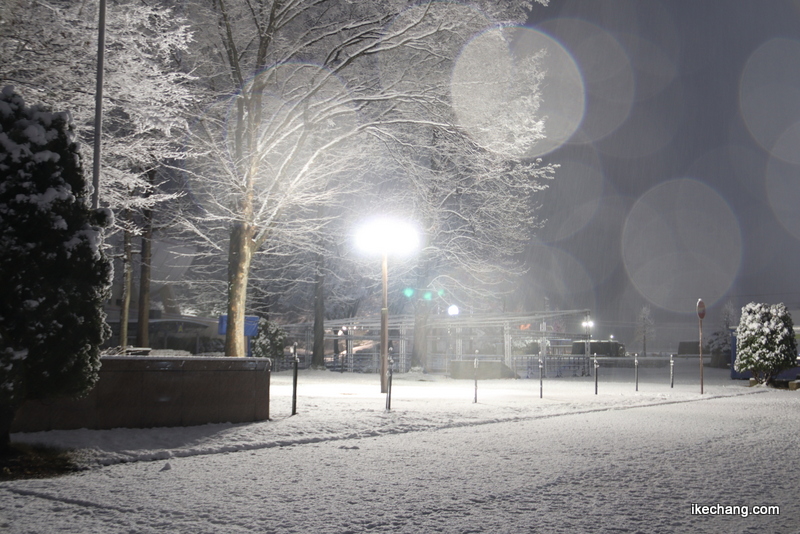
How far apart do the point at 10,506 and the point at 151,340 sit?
1405 inches

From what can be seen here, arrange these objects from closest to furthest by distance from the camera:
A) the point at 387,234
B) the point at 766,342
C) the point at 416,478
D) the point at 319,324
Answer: the point at 416,478
the point at 387,234
the point at 766,342
the point at 319,324

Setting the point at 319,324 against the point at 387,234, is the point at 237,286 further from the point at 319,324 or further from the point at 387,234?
the point at 319,324

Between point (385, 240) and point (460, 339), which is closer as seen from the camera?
point (385, 240)

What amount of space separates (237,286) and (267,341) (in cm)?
1593

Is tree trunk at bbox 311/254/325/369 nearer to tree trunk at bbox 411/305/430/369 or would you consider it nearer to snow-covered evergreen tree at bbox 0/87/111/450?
tree trunk at bbox 411/305/430/369

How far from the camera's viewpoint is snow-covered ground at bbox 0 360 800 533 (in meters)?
4.77

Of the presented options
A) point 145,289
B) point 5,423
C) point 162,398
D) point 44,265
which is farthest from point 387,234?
point 145,289

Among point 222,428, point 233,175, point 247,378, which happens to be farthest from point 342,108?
point 222,428

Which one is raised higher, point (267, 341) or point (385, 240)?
point (385, 240)

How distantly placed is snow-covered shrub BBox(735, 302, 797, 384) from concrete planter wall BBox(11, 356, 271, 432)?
21.0 m

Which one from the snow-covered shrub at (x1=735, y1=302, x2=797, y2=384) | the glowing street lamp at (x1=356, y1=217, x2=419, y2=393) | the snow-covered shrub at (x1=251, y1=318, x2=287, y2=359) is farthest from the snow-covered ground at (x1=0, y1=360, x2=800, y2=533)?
the snow-covered shrub at (x1=251, y1=318, x2=287, y2=359)

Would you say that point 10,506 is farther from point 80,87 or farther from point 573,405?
point 573,405

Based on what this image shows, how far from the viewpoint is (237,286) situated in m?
15.8

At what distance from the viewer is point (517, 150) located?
17250 mm
